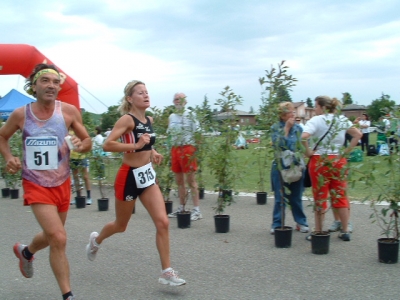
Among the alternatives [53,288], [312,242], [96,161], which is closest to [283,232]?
[312,242]

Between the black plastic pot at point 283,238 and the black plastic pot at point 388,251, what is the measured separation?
1.18m

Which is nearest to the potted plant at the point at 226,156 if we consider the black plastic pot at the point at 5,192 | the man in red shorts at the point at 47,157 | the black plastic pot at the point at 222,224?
the black plastic pot at the point at 222,224

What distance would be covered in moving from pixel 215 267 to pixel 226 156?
2.38m

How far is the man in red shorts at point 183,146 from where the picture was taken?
319 inches

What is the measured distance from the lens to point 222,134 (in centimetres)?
775

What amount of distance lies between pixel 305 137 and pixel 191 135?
2138mm

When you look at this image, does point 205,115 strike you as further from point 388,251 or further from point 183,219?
point 388,251

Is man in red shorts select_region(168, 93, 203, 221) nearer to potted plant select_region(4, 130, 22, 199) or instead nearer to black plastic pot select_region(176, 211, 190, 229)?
black plastic pot select_region(176, 211, 190, 229)

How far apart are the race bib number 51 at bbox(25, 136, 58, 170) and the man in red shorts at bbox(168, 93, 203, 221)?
360 centimetres

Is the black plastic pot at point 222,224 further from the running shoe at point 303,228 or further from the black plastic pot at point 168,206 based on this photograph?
the black plastic pot at point 168,206

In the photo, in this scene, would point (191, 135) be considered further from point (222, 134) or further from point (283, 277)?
point (283, 277)

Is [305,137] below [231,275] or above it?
above

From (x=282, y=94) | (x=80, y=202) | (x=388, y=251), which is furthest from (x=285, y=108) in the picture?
(x=80, y=202)

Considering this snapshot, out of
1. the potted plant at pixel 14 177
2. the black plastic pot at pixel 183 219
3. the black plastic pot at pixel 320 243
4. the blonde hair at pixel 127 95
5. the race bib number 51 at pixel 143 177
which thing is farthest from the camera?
the potted plant at pixel 14 177
